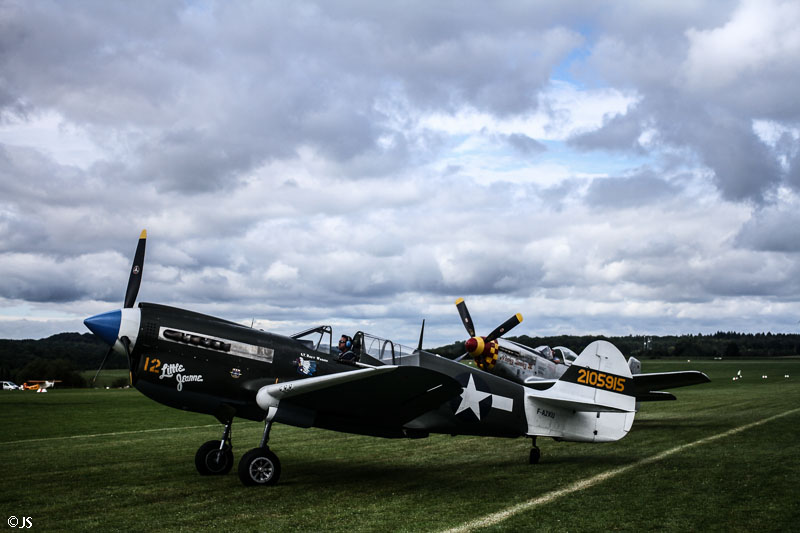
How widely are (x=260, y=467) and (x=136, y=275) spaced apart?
10.6 ft

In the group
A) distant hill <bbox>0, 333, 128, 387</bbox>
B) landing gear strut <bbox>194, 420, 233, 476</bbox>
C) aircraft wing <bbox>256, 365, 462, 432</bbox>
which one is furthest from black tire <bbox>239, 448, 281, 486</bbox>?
distant hill <bbox>0, 333, 128, 387</bbox>

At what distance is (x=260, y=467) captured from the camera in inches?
330

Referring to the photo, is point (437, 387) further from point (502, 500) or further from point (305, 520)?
point (305, 520)

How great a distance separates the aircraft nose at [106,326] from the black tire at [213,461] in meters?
2.05

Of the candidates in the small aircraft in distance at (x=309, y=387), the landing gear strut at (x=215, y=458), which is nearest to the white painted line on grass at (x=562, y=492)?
the small aircraft in distance at (x=309, y=387)

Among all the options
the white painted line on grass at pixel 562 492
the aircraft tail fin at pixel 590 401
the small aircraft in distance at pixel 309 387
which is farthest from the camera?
the aircraft tail fin at pixel 590 401

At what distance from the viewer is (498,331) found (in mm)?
19312

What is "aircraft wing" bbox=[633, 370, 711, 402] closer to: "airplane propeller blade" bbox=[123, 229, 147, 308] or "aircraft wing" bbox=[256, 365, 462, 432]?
"aircraft wing" bbox=[256, 365, 462, 432]

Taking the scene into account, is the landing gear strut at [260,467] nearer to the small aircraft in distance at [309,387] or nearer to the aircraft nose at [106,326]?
the small aircraft in distance at [309,387]

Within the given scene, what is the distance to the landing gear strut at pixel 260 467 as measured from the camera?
828 cm

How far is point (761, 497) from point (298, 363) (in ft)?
19.3

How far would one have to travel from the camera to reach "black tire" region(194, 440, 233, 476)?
9.27m

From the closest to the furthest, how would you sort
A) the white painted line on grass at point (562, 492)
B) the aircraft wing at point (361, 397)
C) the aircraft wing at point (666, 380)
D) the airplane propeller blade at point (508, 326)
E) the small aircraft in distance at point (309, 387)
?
the white painted line on grass at point (562, 492)
the aircraft wing at point (361, 397)
the small aircraft in distance at point (309, 387)
the aircraft wing at point (666, 380)
the airplane propeller blade at point (508, 326)

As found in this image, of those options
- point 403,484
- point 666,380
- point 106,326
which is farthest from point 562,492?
point 666,380
